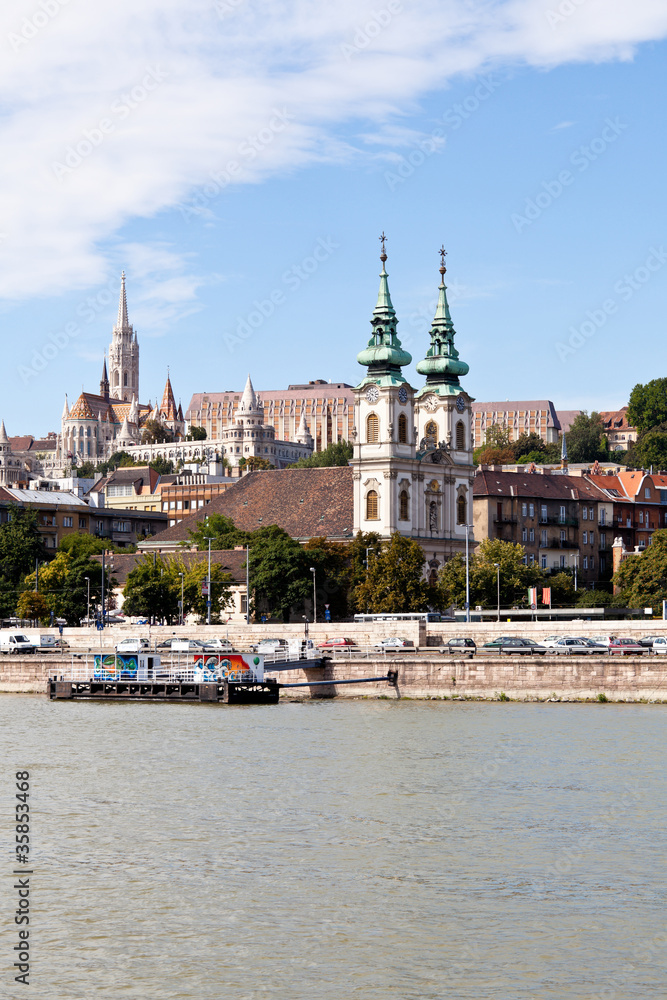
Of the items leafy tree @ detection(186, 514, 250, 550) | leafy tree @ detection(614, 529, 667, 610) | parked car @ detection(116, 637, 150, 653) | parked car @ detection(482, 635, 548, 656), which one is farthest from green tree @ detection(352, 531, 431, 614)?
parked car @ detection(482, 635, 548, 656)

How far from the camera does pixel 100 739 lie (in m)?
51.6

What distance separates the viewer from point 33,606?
350 feet

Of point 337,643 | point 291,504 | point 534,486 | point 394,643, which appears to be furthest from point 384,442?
point 394,643

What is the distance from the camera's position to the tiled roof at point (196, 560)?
346 ft

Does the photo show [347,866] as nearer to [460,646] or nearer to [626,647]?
[626,647]

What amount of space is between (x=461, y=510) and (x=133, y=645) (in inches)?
1670

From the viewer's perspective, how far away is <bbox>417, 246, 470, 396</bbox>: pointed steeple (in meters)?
121

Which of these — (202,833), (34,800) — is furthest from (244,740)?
(202,833)

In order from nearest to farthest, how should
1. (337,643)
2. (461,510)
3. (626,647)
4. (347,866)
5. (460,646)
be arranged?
1. (347,866)
2. (626,647)
3. (460,646)
4. (337,643)
5. (461,510)

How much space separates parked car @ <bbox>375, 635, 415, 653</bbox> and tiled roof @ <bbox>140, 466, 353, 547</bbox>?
35062 millimetres

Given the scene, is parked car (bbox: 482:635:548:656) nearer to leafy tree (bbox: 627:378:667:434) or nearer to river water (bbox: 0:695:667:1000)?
river water (bbox: 0:695:667:1000)

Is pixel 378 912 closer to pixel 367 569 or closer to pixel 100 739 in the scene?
pixel 100 739

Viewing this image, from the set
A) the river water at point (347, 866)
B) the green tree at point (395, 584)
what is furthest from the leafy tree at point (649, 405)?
the river water at point (347, 866)

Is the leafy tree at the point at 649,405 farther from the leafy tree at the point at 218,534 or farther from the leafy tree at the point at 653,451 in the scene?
the leafy tree at the point at 218,534
